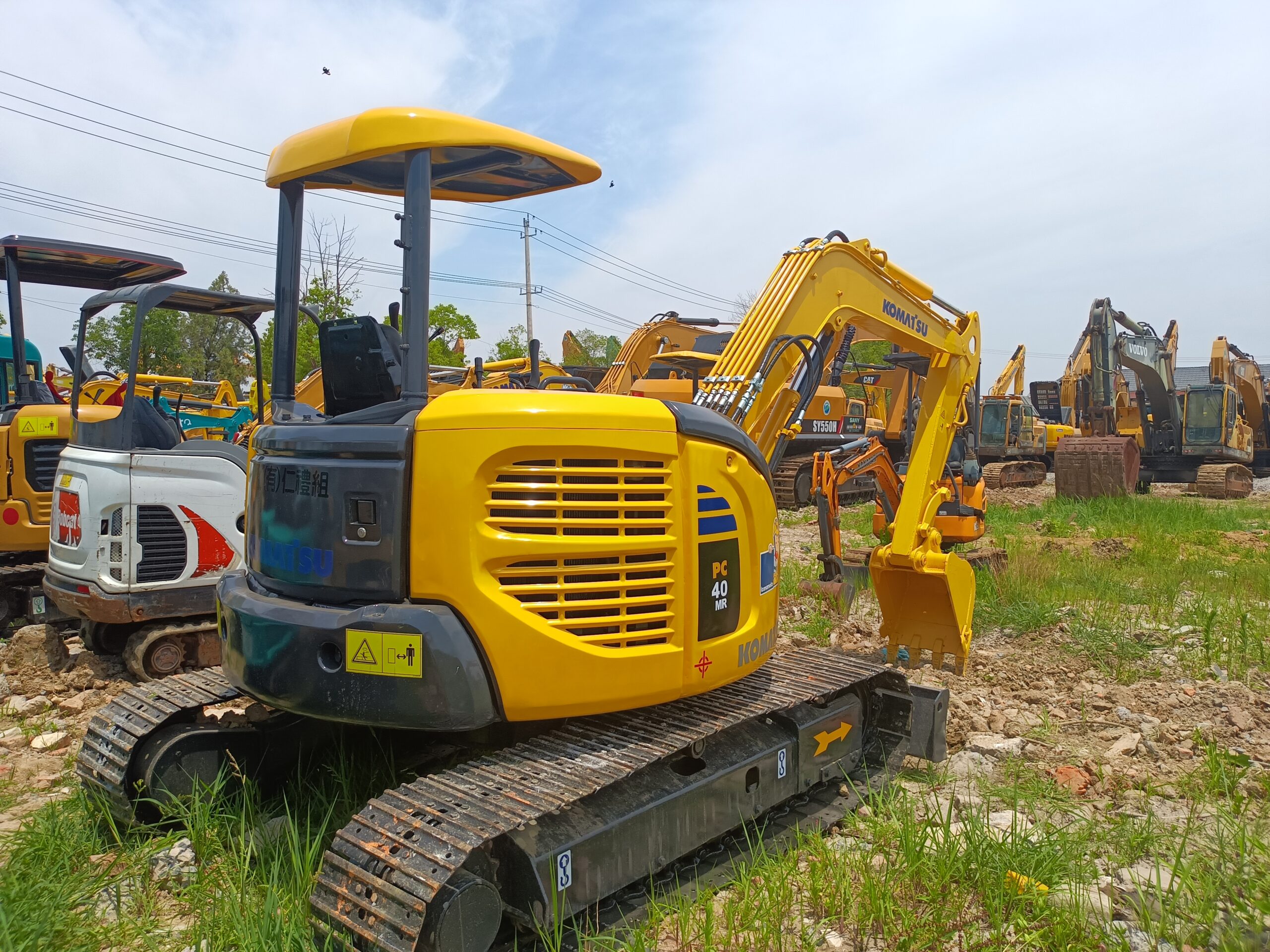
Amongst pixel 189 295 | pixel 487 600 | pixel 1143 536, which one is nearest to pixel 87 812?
pixel 487 600

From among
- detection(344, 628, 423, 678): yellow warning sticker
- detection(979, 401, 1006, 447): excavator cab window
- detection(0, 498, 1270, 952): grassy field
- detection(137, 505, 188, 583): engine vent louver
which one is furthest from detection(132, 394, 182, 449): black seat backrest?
detection(979, 401, 1006, 447): excavator cab window

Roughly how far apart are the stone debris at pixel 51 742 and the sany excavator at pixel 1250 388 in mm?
20422

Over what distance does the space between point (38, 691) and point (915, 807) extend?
545 cm

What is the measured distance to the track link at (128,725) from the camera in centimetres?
341

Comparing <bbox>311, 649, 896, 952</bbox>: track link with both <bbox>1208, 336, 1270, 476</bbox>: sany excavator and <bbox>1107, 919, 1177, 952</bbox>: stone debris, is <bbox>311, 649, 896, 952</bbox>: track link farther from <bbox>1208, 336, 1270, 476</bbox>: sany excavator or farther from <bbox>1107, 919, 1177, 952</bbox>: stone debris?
<bbox>1208, 336, 1270, 476</bbox>: sany excavator

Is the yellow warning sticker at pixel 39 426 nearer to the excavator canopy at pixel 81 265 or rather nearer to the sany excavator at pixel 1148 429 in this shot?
the excavator canopy at pixel 81 265

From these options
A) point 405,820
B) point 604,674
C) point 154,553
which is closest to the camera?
point 405,820

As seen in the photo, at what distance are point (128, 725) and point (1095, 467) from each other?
587 inches

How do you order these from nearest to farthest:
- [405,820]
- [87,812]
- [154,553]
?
[405,820]
[87,812]
[154,553]

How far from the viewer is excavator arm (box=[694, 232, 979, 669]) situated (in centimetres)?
493

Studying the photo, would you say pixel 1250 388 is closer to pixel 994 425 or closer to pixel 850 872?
pixel 994 425

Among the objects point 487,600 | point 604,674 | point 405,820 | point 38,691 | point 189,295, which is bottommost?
point 38,691

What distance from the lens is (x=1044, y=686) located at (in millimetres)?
5559

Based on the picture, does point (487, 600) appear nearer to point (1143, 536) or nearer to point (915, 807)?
point (915, 807)
